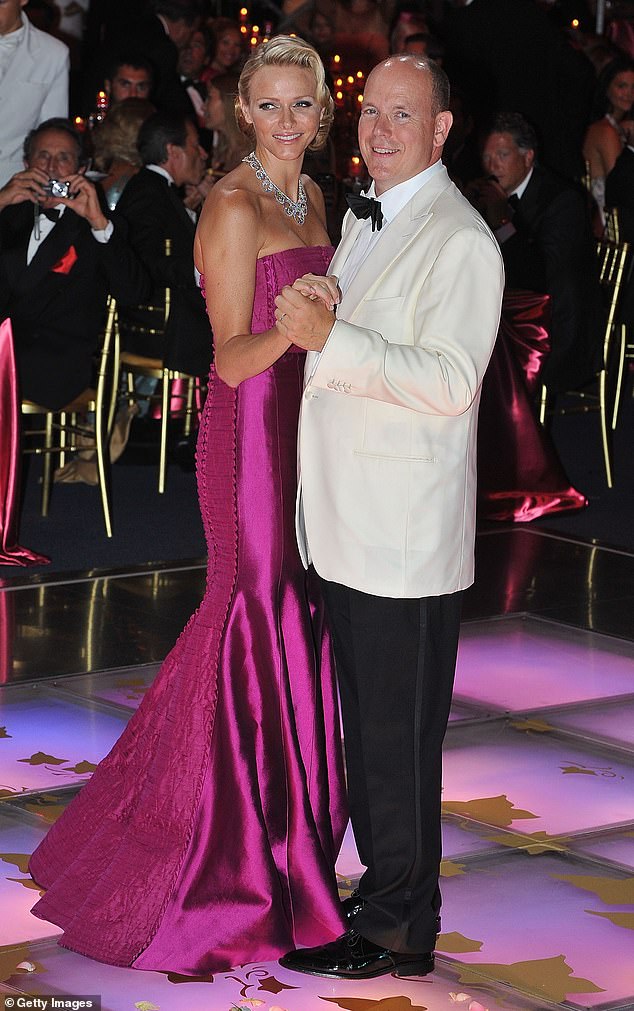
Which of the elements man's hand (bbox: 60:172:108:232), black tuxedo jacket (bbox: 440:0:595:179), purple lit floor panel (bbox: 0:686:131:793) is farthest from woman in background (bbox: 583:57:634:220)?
purple lit floor panel (bbox: 0:686:131:793)

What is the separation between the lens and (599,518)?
6.46 metres

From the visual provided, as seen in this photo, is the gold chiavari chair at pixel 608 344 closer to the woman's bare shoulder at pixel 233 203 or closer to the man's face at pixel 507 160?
the man's face at pixel 507 160

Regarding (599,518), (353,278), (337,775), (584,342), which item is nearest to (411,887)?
(337,775)

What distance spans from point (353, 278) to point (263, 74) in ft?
1.51

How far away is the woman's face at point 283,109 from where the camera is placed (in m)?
2.76

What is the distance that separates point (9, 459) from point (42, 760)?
6.63ft

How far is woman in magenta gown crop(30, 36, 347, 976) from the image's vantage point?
2.78m

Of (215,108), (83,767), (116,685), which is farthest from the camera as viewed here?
(215,108)

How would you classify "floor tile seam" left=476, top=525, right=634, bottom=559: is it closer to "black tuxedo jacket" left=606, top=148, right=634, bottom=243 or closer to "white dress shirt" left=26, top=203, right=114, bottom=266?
"white dress shirt" left=26, top=203, right=114, bottom=266

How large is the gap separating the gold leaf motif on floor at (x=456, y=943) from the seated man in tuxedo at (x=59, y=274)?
335 centimetres

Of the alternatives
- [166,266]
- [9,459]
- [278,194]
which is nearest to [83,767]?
[278,194]

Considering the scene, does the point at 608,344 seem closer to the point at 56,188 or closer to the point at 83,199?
the point at 83,199

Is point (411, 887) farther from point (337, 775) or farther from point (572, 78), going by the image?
point (572, 78)

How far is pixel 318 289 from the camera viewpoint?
2361 millimetres
